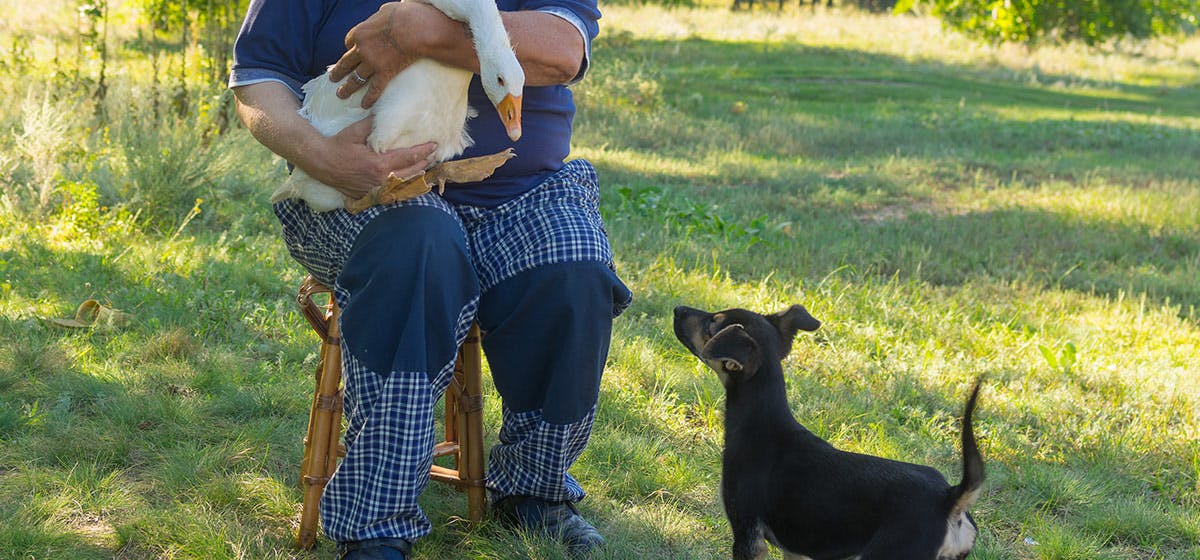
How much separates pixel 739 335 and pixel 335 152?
3.61 ft

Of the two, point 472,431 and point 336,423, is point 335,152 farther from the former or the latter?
point 472,431

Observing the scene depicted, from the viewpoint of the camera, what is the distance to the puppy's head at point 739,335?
8.71 ft

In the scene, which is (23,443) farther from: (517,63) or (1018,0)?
(1018,0)

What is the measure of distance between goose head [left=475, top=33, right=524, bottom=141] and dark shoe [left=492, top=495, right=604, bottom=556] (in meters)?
1.02

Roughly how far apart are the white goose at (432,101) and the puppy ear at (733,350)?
0.71 metres

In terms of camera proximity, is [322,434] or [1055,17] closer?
[322,434]

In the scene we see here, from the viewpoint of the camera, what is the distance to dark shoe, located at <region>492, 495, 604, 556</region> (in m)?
2.86

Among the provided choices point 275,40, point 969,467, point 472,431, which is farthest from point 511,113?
point 969,467

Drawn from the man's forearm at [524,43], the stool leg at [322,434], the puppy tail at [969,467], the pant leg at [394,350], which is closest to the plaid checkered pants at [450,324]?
the pant leg at [394,350]

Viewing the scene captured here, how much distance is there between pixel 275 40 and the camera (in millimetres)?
2799

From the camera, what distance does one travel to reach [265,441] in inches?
134

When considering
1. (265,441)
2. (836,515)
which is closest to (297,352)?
(265,441)

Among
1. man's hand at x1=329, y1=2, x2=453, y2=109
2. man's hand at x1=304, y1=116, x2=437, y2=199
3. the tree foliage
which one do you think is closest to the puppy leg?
man's hand at x1=304, y1=116, x2=437, y2=199

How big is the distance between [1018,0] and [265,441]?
22380mm
